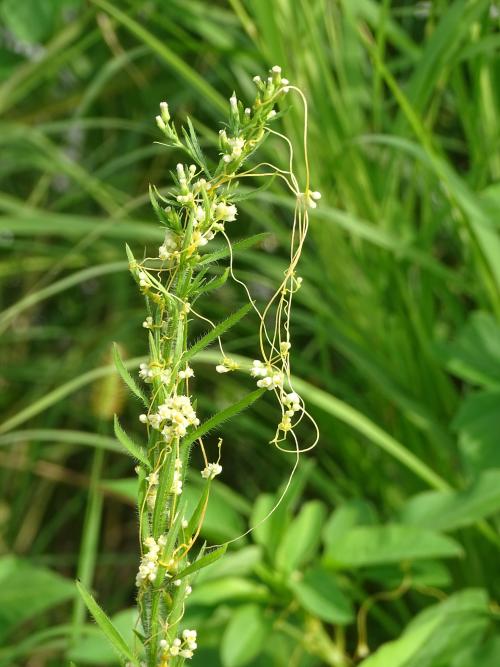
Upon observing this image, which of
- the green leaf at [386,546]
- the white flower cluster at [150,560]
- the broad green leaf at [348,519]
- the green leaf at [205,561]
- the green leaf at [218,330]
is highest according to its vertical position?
the green leaf at [218,330]

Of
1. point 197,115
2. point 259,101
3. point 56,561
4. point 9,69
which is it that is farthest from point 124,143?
point 259,101

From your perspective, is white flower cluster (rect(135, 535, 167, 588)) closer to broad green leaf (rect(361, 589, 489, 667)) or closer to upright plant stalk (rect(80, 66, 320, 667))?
upright plant stalk (rect(80, 66, 320, 667))

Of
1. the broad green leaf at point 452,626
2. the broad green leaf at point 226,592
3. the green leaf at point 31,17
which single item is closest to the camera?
the broad green leaf at point 452,626

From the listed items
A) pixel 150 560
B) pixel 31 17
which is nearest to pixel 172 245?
pixel 150 560

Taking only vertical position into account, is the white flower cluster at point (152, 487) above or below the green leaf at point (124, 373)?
below

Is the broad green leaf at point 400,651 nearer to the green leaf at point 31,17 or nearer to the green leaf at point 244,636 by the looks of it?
the green leaf at point 244,636

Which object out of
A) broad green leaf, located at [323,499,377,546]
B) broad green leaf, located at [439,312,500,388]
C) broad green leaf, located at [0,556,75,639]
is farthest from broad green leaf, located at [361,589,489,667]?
broad green leaf, located at [0,556,75,639]

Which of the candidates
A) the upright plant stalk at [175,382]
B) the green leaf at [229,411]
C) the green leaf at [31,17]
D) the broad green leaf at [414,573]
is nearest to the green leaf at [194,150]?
the upright plant stalk at [175,382]
